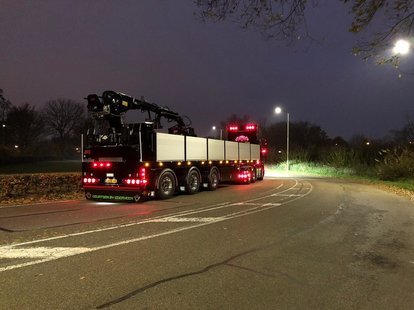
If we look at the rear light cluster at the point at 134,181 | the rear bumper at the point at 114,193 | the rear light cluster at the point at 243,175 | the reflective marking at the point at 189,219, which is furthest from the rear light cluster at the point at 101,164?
the rear light cluster at the point at 243,175

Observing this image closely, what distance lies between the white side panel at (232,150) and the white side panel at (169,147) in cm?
549

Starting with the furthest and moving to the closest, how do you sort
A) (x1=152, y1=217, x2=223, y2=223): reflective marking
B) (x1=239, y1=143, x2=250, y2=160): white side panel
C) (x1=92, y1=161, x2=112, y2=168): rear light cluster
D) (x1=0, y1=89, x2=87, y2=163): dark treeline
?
1. (x1=0, y1=89, x2=87, y2=163): dark treeline
2. (x1=239, y1=143, x2=250, y2=160): white side panel
3. (x1=92, y1=161, x2=112, y2=168): rear light cluster
4. (x1=152, y1=217, x2=223, y2=223): reflective marking

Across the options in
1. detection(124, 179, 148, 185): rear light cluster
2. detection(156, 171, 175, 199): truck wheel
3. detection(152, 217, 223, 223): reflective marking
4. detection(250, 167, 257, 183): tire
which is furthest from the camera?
detection(250, 167, 257, 183): tire

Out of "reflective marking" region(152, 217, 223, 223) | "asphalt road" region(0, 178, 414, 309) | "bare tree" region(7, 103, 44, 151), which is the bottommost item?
"asphalt road" region(0, 178, 414, 309)

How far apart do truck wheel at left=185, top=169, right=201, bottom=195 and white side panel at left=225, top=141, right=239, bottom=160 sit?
4.11 meters

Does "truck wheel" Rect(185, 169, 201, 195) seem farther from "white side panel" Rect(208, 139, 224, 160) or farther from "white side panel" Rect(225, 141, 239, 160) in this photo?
"white side panel" Rect(225, 141, 239, 160)

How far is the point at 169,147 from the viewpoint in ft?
58.3

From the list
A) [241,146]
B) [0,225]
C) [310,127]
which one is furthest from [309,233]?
[310,127]

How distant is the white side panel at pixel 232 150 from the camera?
24.1 m

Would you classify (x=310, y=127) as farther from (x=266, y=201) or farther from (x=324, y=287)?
(x=324, y=287)

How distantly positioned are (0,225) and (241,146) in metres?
17.3

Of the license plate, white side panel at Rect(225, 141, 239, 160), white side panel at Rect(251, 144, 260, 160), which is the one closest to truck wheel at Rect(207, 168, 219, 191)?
white side panel at Rect(225, 141, 239, 160)

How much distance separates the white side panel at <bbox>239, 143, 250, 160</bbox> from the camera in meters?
26.2

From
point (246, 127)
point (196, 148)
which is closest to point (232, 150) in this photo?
point (196, 148)
